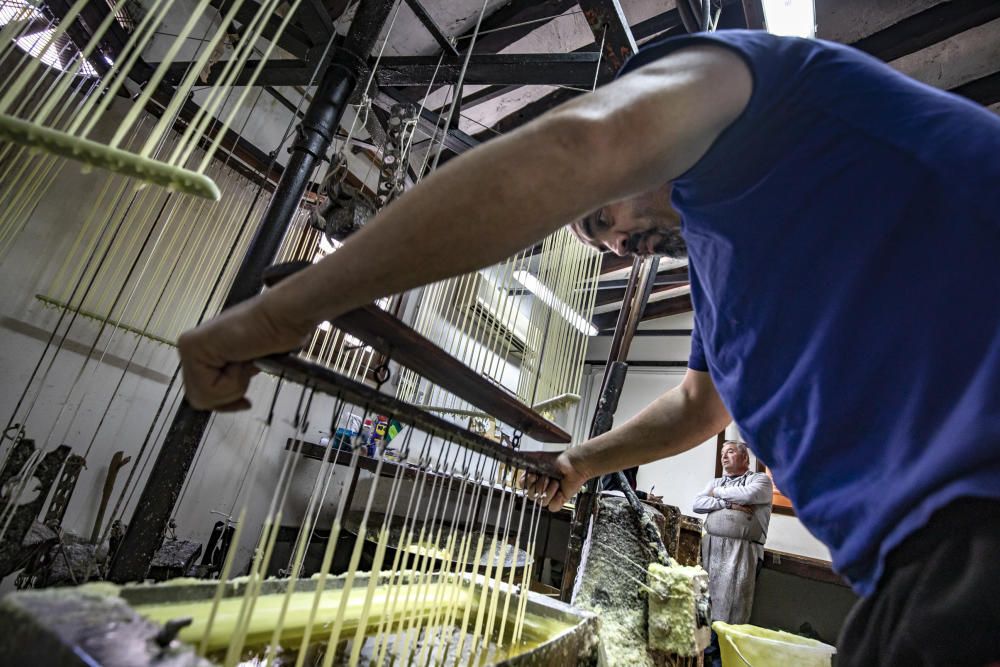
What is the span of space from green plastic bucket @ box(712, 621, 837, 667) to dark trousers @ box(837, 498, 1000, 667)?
268cm

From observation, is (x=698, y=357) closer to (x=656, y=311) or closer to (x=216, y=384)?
(x=216, y=384)

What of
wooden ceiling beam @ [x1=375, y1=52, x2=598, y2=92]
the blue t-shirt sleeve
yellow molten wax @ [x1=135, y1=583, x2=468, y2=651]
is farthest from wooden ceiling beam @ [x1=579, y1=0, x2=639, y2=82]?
yellow molten wax @ [x1=135, y1=583, x2=468, y2=651]

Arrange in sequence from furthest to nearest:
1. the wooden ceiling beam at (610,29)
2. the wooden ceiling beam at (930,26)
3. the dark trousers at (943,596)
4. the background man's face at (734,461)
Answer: the background man's face at (734,461) < the wooden ceiling beam at (930,26) < the wooden ceiling beam at (610,29) < the dark trousers at (943,596)

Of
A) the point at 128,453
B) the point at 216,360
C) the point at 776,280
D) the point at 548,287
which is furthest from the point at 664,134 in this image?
the point at 128,453

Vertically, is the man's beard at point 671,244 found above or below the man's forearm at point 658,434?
→ above

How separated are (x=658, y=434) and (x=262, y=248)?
1483 mm

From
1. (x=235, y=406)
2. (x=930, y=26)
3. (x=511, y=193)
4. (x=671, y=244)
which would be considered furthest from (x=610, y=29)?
(x=930, y=26)

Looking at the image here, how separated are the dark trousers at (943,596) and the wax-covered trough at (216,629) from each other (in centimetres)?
60

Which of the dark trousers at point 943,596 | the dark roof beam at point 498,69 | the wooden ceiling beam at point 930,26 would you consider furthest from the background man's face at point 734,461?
the dark trousers at point 943,596

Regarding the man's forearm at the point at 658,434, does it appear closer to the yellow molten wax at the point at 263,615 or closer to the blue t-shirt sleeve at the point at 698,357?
the blue t-shirt sleeve at the point at 698,357

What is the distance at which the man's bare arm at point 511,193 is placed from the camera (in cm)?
46

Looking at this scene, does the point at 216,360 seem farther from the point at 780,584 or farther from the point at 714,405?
the point at 780,584

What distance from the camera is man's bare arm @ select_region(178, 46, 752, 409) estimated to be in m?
0.46

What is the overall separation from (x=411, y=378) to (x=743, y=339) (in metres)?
3.10
